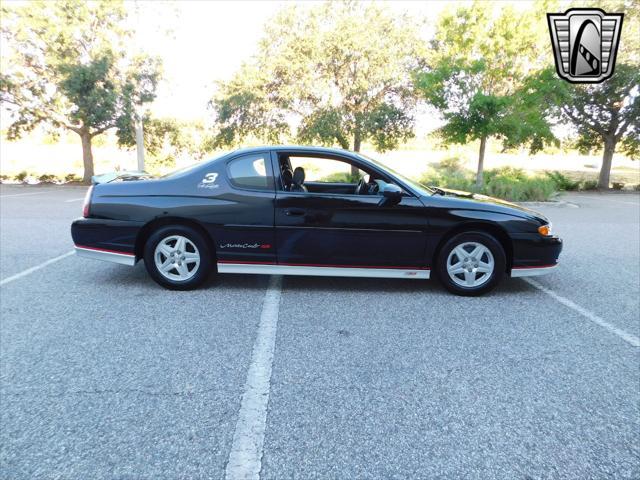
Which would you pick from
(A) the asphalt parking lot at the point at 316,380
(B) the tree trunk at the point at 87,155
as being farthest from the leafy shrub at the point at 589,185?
(B) the tree trunk at the point at 87,155

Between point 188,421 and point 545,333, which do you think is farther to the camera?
point 545,333

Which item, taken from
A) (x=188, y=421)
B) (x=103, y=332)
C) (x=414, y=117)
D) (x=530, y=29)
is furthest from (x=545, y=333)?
(x=414, y=117)

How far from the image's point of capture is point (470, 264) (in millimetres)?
4445

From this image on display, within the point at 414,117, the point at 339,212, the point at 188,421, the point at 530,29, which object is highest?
the point at 530,29

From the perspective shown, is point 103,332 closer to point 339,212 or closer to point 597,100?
point 339,212

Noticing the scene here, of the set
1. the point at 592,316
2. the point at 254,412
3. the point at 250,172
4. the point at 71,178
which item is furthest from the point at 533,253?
the point at 71,178

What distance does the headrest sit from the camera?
4703 mm

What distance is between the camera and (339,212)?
440 centimetres

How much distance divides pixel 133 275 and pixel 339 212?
8.46 feet

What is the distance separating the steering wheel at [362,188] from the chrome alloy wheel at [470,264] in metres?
1.14

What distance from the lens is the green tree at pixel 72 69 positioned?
1662 centimetres

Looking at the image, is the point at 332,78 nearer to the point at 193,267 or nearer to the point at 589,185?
the point at 589,185

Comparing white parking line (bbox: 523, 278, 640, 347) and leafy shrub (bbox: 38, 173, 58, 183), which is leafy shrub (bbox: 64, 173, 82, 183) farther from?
white parking line (bbox: 523, 278, 640, 347)

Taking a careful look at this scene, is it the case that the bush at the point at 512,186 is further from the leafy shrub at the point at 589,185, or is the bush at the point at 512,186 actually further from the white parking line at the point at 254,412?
the white parking line at the point at 254,412
